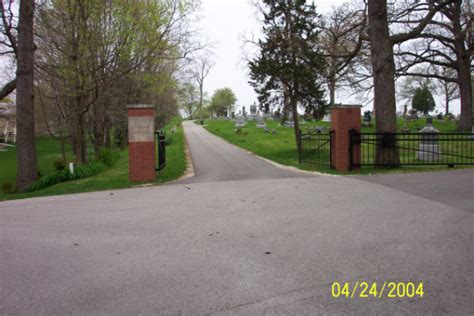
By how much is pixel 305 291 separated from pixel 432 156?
1368 cm

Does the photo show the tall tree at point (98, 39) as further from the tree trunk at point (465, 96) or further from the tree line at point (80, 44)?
the tree trunk at point (465, 96)

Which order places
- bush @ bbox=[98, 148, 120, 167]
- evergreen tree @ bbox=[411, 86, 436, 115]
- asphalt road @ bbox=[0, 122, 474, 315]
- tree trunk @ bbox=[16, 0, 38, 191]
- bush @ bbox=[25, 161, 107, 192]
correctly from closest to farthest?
asphalt road @ bbox=[0, 122, 474, 315], tree trunk @ bbox=[16, 0, 38, 191], bush @ bbox=[25, 161, 107, 192], bush @ bbox=[98, 148, 120, 167], evergreen tree @ bbox=[411, 86, 436, 115]

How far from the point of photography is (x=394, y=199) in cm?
783

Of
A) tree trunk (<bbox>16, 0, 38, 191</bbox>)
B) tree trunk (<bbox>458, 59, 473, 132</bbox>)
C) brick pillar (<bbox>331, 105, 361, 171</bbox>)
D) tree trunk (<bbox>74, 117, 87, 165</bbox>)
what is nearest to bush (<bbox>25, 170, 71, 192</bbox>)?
tree trunk (<bbox>16, 0, 38, 191</bbox>)

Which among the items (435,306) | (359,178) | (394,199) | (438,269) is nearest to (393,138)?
(359,178)

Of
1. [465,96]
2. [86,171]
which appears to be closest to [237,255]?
[86,171]

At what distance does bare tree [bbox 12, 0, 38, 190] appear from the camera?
1526cm

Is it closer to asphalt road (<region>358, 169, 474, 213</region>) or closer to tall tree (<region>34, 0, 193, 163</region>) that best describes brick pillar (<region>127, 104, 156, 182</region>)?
tall tree (<region>34, 0, 193, 163</region>)

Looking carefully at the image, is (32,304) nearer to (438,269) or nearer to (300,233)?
(300,233)

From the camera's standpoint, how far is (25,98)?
15.5 metres

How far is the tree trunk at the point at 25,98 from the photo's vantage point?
15258 mm

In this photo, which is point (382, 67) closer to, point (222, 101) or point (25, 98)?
point (25, 98)

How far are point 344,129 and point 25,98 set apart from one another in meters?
12.1

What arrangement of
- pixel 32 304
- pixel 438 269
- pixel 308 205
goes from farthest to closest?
pixel 308 205 < pixel 438 269 < pixel 32 304
